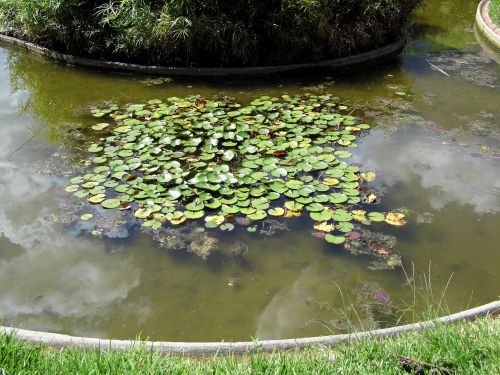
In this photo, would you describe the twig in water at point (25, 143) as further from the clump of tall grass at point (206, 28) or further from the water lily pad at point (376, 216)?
the water lily pad at point (376, 216)

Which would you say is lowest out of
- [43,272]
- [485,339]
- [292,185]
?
[43,272]

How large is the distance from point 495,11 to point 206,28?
19.4 ft

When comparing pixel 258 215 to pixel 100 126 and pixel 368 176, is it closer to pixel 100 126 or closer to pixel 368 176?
pixel 368 176

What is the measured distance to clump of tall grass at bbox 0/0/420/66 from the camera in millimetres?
7199

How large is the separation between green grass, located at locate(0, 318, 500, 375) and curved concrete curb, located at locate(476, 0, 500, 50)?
7535mm

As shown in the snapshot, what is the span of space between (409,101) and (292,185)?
2.78 meters

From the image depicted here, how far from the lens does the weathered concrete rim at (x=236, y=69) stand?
731 centimetres

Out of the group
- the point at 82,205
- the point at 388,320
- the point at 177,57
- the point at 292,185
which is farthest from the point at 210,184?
the point at 177,57

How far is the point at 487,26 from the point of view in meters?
9.53

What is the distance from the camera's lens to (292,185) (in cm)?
457

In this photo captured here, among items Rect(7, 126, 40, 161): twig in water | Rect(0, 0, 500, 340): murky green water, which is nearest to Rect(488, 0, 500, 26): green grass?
Rect(0, 0, 500, 340): murky green water

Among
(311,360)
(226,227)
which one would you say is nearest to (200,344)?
(311,360)

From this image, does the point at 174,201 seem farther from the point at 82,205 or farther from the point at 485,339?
the point at 485,339

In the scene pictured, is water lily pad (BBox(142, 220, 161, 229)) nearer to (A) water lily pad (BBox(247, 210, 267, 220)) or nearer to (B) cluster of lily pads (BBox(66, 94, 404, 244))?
(B) cluster of lily pads (BBox(66, 94, 404, 244))
